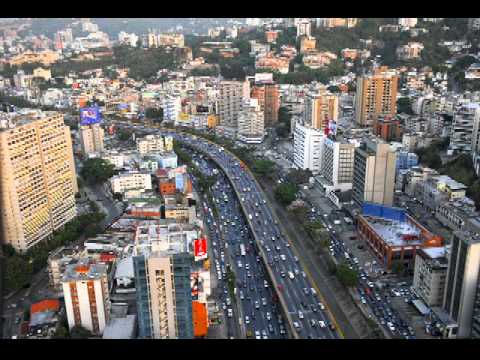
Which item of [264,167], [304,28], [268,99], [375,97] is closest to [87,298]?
[264,167]

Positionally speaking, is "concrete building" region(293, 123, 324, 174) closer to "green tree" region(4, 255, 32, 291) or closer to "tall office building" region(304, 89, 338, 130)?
"tall office building" region(304, 89, 338, 130)

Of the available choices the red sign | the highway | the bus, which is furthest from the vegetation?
the red sign

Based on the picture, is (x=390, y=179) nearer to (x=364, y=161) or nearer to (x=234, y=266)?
(x=364, y=161)

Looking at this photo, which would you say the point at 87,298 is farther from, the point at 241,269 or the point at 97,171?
the point at 97,171

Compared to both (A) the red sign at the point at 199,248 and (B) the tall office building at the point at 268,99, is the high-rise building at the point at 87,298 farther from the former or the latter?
(B) the tall office building at the point at 268,99
